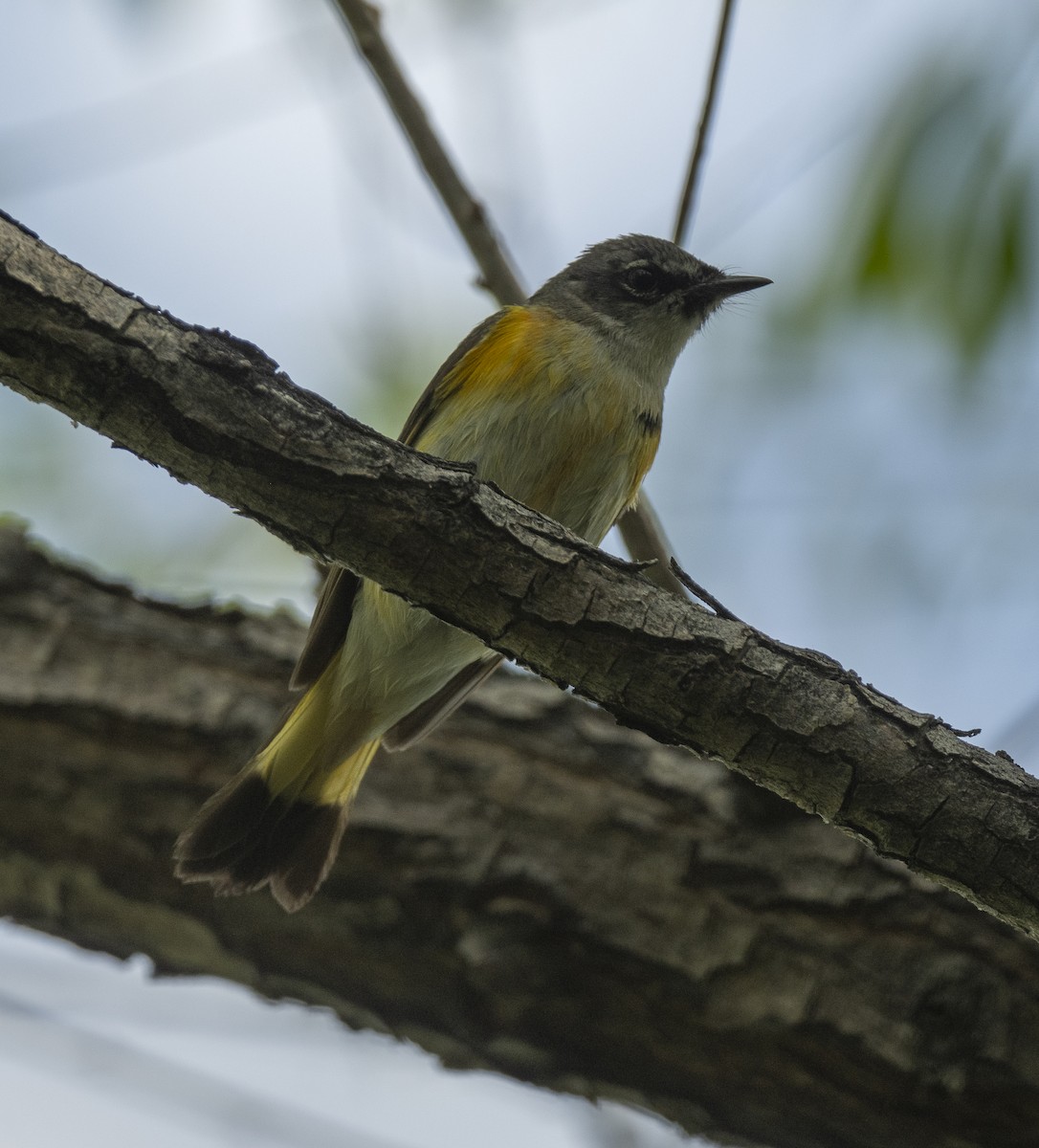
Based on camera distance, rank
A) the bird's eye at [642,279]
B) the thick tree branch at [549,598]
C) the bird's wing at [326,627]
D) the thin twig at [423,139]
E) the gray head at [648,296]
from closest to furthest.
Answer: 1. the thick tree branch at [549,598]
2. the thin twig at [423,139]
3. the bird's wing at [326,627]
4. the gray head at [648,296]
5. the bird's eye at [642,279]

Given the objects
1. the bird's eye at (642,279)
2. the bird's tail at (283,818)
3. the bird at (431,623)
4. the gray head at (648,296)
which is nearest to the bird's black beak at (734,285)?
the gray head at (648,296)

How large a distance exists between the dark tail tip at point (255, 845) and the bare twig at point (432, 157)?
1.44 metres

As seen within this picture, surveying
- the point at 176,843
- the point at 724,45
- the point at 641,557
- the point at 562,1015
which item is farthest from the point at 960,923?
the point at 724,45

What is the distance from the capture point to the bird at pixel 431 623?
3.96m

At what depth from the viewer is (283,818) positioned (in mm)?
4145

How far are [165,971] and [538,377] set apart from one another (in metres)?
2.46

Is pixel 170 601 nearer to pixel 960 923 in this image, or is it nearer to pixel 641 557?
pixel 641 557

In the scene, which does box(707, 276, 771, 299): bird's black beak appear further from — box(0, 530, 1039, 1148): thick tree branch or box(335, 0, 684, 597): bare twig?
box(0, 530, 1039, 1148): thick tree branch

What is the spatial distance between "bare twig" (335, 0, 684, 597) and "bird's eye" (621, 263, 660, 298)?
132 centimetres

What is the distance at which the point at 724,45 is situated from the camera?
373cm

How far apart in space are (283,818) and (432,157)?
92.0 inches

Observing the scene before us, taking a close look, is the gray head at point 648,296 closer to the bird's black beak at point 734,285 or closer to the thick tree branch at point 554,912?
the bird's black beak at point 734,285

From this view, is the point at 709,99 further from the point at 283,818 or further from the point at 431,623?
the point at 283,818

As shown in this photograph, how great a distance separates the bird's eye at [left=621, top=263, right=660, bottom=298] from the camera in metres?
5.43
